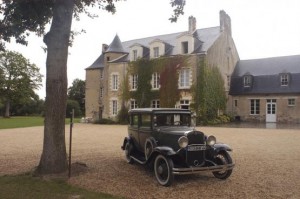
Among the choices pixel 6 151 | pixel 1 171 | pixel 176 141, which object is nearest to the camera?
pixel 176 141

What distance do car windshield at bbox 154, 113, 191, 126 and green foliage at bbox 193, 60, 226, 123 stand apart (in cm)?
2026

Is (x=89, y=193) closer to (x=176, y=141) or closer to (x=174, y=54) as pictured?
(x=176, y=141)

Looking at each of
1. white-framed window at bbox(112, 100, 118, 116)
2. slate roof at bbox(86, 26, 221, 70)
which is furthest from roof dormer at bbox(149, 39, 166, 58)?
white-framed window at bbox(112, 100, 118, 116)

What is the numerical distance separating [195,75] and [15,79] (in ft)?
121

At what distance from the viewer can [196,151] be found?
25.3 ft

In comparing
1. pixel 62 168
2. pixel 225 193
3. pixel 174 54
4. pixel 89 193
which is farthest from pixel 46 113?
pixel 174 54

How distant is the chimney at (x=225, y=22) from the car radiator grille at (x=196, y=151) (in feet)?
88.0

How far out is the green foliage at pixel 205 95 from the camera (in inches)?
1163

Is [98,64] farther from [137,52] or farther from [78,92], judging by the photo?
[78,92]

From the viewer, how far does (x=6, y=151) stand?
13.2 metres

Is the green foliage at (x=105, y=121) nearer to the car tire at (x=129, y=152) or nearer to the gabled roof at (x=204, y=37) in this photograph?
the gabled roof at (x=204, y=37)

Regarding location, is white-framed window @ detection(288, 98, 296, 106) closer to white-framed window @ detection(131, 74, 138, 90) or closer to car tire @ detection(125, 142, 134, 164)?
white-framed window @ detection(131, 74, 138, 90)

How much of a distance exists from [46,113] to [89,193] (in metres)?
2.84

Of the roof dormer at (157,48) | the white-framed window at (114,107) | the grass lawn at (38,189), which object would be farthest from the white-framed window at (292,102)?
the grass lawn at (38,189)
